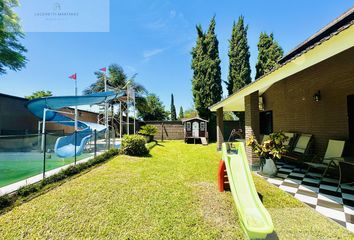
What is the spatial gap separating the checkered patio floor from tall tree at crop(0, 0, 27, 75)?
19.2 m

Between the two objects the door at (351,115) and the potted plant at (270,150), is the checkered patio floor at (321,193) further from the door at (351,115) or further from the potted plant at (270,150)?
the door at (351,115)

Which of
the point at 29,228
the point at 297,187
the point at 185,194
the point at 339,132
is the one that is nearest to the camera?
the point at 29,228

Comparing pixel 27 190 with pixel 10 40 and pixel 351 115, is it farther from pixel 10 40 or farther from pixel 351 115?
pixel 10 40

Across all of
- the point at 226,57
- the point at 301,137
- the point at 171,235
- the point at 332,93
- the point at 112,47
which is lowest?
the point at 171,235

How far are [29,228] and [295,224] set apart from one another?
419 centimetres

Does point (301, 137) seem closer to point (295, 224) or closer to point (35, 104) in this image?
point (295, 224)

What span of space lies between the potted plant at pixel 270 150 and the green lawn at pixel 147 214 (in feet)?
1.87

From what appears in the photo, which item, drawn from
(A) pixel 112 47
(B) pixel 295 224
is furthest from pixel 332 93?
(A) pixel 112 47

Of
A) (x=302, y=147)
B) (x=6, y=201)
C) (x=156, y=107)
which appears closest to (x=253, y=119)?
(x=302, y=147)

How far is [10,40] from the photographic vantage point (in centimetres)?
1438

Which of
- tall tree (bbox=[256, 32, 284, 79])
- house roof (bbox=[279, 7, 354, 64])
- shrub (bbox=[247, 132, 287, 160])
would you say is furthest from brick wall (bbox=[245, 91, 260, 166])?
tall tree (bbox=[256, 32, 284, 79])

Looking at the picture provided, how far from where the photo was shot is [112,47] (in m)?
12.3

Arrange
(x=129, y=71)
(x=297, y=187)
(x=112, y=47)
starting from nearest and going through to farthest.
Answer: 1. (x=297, y=187)
2. (x=112, y=47)
3. (x=129, y=71)

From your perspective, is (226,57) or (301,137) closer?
(301,137)
